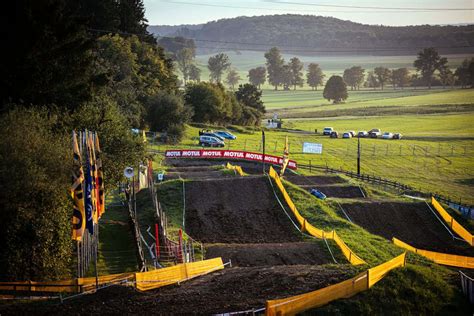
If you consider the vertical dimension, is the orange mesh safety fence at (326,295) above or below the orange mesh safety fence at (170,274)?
above

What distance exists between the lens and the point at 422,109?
155 meters

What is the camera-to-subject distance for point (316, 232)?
4450cm

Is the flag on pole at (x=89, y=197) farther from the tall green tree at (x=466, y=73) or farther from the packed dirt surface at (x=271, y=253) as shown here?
the tall green tree at (x=466, y=73)

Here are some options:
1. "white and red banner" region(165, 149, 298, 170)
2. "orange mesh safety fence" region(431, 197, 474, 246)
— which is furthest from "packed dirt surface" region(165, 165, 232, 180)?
"orange mesh safety fence" region(431, 197, 474, 246)

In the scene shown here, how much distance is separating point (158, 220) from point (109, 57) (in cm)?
4894

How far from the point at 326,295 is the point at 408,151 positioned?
77847mm

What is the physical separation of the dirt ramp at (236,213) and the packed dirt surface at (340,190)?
29.6 ft

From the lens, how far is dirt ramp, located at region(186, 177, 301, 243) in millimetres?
44281

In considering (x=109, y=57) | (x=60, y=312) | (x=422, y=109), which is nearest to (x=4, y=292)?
(x=60, y=312)

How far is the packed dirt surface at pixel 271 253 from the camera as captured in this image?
124 feet

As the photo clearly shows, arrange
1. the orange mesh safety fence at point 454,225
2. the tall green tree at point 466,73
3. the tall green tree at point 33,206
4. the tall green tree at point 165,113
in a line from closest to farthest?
the tall green tree at point 33,206 → the orange mesh safety fence at point 454,225 → the tall green tree at point 165,113 → the tall green tree at point 466,73

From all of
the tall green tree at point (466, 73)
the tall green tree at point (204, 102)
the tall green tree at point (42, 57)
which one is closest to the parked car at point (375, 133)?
the tall green tree at point (204, 102)

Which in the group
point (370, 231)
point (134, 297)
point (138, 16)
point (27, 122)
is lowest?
point (370, 231)

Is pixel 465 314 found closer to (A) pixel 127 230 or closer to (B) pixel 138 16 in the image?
(A) pixel 127 230
